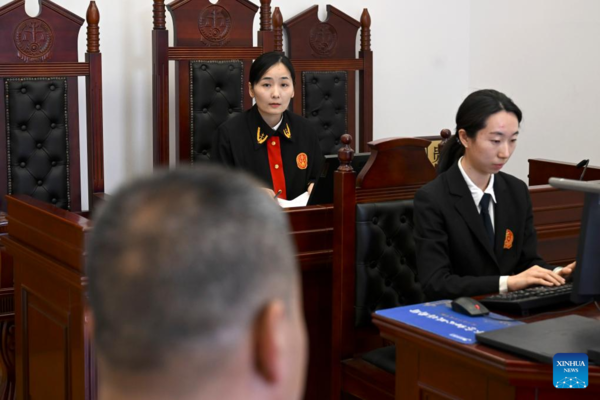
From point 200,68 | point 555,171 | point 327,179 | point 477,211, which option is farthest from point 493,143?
point 200,68

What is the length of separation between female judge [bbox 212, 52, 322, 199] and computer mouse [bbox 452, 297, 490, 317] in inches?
64.3

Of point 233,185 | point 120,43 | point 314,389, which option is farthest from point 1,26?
point 233,185

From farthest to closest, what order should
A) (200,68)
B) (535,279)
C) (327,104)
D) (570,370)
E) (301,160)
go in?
1. (327,104)
2. (200,68)
3. (301,160)
4. (535,279)
5. (570,370)

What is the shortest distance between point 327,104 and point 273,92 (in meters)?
1.24

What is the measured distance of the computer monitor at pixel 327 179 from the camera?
3027 millimetres

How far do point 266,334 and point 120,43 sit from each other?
13.8 feet

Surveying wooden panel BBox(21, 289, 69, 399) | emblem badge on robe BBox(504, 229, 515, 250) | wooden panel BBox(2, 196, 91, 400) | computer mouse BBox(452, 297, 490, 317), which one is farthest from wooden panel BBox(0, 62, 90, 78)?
computer mouse BBox(452, 297, 490, 317)

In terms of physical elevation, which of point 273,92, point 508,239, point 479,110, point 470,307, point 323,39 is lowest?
point 470,307

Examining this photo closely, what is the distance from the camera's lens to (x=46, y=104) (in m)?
3.94

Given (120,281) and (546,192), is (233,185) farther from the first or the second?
(546,192)

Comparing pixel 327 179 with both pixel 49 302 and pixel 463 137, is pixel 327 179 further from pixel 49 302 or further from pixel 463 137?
pixel 49 302

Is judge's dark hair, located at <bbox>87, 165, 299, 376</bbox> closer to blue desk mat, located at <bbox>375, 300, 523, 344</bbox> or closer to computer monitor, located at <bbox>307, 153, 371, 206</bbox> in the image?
blue desk mat, located at <bbox>375, 300, 523, 344</bbox>

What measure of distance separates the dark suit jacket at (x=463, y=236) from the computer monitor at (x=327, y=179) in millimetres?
474

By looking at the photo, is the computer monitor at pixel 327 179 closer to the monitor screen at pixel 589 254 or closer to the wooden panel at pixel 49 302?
the wooden panel at pixel 49 302
